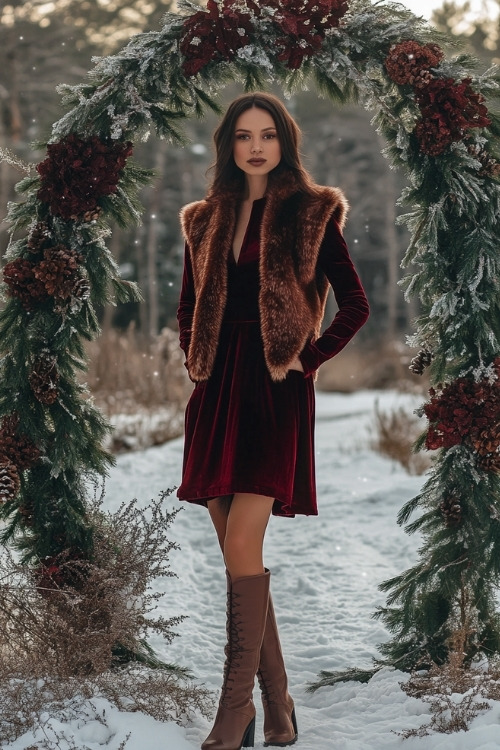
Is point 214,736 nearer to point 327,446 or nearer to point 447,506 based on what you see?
point 447,506

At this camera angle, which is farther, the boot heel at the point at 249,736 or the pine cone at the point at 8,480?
the pine cone at the point at 8,480

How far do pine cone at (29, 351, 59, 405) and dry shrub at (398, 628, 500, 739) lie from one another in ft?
6.25

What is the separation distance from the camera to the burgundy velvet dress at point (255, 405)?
3.17 meters

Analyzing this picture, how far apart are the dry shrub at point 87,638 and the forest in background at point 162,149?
40.2 feet

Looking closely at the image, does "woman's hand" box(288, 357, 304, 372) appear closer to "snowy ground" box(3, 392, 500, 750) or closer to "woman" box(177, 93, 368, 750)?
"woman" box(177, 93, 368, 750)

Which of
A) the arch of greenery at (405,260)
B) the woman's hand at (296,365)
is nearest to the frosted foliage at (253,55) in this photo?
the arch of greenery at (405,260)

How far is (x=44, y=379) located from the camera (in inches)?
149

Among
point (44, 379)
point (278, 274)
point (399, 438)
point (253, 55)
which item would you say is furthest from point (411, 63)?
point (399, 438)

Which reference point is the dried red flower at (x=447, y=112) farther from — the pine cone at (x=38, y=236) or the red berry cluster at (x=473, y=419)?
the pine cone at (x=38, y=236)

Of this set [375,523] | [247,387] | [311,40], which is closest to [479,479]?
[247,387]

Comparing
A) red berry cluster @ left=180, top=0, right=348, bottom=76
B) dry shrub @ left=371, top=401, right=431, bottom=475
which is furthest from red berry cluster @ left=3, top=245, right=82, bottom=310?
dry shrub @ left=371, top=401, right=431, bottom=475

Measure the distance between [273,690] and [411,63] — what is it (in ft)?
8.54

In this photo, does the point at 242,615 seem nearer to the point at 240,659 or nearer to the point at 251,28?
the point at 240,659

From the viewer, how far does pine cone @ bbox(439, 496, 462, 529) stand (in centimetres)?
373
